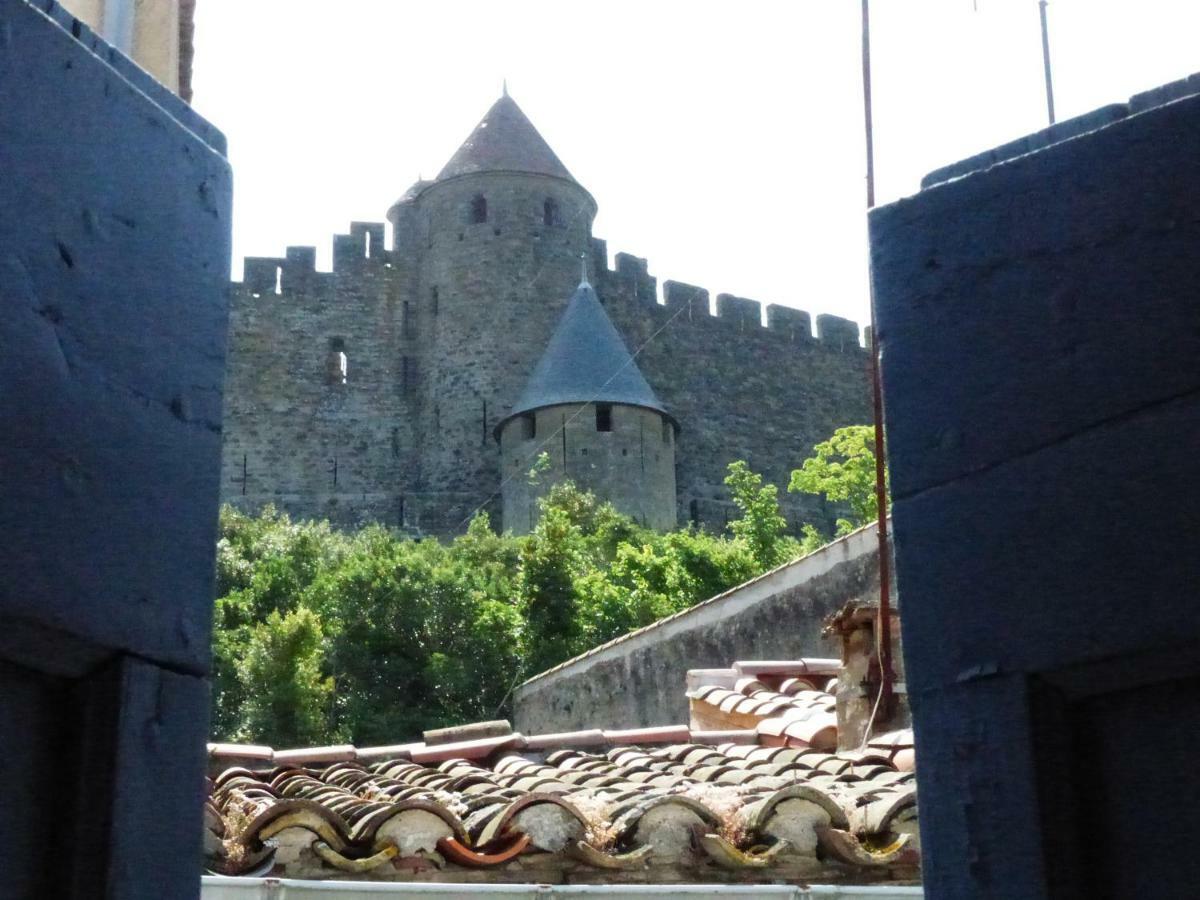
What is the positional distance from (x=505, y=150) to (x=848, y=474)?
28.7 ft

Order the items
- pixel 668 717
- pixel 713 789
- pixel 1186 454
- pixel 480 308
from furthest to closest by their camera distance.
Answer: pixel 480 308 → pixel 668 717 → pixel 713 789 → pixel 1186 454

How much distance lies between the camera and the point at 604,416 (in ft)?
104

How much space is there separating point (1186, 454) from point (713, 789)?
4710mm

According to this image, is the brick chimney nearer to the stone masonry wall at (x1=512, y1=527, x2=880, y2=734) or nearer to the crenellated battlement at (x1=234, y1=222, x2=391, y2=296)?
the stone masonry wall at (x1=512, y1=527, x2=880, y2=734)

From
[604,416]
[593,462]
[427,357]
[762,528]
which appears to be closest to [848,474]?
[762,528]

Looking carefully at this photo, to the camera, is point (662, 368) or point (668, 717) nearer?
point (668, 717)

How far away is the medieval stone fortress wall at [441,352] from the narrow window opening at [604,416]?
0.73 feet

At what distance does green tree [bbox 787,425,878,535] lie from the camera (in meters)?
31.4

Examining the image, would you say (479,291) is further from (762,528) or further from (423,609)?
(423,609)

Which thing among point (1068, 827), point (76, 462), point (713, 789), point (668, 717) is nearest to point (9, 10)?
point (76, 462)

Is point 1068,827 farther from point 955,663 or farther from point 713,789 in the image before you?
point 713,789

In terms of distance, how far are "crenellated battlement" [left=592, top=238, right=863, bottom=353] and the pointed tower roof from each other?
191 cm

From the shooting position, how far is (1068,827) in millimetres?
1621

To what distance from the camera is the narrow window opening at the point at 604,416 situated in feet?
104
